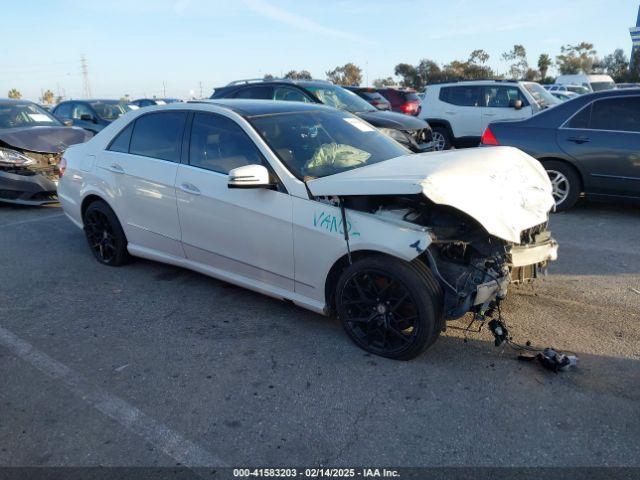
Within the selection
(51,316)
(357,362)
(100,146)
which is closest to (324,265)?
(357,362)

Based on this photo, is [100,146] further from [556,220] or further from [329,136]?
[556,220]

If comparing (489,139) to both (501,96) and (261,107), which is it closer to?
(261,107)

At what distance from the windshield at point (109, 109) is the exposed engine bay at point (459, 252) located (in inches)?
444

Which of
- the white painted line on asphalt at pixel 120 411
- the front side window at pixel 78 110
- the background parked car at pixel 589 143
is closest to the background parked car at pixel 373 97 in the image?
the front side window at pixel 78 110

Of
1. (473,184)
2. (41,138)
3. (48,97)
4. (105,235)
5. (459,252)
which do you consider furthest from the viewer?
Result: (48,97)

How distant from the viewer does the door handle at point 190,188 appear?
13.8 feet

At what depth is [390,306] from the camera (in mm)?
3373

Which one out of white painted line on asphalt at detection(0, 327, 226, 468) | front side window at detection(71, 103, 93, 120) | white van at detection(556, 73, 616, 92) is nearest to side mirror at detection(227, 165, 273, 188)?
white painted line on asphalt at detection(0, 327, 226, 468)

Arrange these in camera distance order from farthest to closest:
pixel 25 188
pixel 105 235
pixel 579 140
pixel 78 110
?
pixel 78 110
pixel 25 188
pixel 579 140
pixel 105 235

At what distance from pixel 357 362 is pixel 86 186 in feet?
11.3

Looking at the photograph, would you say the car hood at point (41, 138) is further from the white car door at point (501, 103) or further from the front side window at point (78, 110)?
the white car door at point (501, 103)

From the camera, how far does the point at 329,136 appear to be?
14.2 ft

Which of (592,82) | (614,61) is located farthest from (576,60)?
(592,82)

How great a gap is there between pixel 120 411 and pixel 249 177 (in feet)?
5.43
